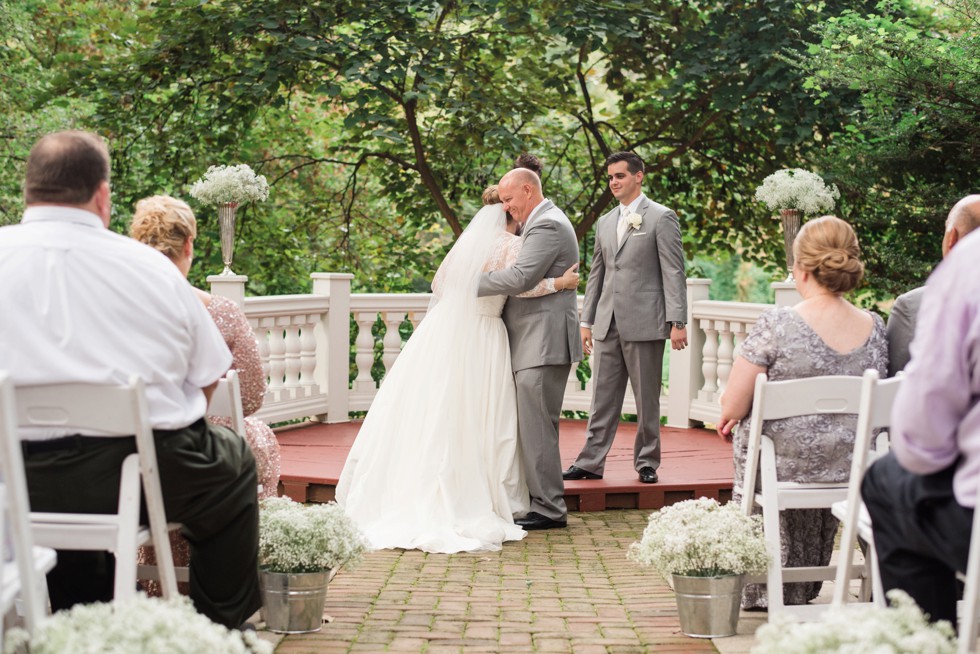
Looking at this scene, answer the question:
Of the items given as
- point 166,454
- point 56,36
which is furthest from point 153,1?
point 166,454

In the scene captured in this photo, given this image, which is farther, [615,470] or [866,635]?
[615,470]

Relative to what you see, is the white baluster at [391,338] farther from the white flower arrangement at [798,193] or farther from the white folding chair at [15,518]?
the white folding chair at [15,518]

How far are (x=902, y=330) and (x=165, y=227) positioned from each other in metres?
2.88

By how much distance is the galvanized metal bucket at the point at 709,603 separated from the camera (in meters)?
4.22

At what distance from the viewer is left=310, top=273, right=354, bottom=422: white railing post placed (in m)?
9.44

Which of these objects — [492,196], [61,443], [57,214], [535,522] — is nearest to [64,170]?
[57,214]

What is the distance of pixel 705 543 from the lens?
4160mm

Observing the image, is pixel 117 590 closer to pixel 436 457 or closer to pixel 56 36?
pixel 436 457

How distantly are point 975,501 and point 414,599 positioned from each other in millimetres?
2912

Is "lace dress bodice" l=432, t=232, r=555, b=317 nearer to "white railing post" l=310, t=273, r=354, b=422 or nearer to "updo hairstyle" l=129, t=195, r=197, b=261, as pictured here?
"updo hairstyle" l=129, t=195, r=197, b=261

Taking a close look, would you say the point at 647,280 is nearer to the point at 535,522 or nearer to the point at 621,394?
the point at 621,394

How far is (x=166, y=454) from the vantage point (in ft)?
11.3

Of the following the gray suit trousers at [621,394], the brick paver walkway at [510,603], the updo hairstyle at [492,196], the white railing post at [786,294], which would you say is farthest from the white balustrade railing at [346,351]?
the brick paver walkway at [510,603]

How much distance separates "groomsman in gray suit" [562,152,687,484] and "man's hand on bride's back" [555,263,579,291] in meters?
0.63
